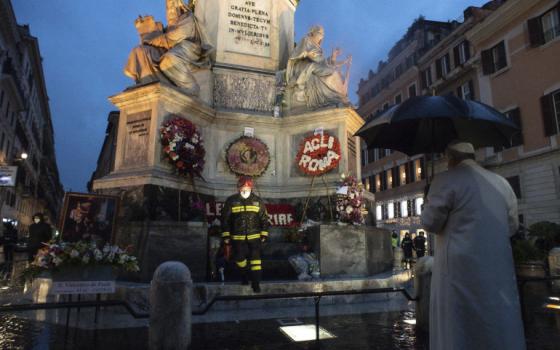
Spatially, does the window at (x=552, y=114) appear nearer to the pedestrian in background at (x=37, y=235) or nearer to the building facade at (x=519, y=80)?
the building facade at (x=519, y=80)

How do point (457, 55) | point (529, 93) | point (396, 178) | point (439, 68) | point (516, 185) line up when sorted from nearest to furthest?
point (529, 93), point (516, 185), point (457, 55), point (439, 68), point (396, 178)

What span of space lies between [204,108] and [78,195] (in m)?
3.97

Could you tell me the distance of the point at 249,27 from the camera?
40.1 ft

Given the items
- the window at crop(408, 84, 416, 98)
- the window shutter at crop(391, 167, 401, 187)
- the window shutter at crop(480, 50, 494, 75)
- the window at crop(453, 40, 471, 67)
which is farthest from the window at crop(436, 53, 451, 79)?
the window shutter at crop(391, 167, 401, 187)

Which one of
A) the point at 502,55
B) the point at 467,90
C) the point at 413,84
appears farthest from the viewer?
the point at 413,84

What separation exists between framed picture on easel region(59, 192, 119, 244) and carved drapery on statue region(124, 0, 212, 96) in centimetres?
382

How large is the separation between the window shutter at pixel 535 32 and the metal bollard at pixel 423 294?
79.5 ft

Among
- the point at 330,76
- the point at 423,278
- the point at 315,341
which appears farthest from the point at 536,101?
the point at 315,341

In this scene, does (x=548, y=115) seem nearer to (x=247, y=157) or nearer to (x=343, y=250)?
(x=247, y=157)

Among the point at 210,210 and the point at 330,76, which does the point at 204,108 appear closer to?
the point at 210,210

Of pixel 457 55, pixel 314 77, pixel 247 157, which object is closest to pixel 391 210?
pixel 457 55

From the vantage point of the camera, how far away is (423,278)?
5727mm

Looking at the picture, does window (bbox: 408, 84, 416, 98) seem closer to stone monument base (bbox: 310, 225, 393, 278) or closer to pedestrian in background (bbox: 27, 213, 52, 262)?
stone monument base (bbox: 310, 225, 393, 278)

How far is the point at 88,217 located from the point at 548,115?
24.8 meters
